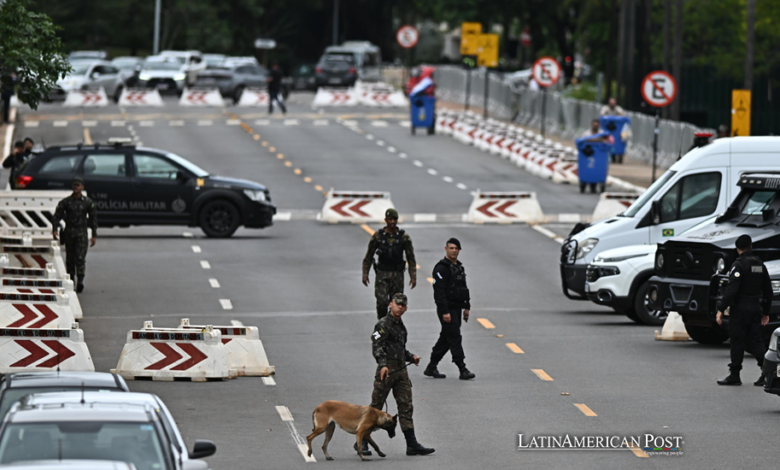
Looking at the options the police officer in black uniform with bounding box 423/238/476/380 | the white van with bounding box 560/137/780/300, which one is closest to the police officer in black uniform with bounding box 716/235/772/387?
the police officer in black uniform with bounding box 423/238/476/380

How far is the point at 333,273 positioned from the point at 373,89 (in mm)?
38088

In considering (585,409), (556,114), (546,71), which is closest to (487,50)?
(556,114)

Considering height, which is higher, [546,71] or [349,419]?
[546,71]

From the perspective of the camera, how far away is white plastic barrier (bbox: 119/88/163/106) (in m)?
55.8

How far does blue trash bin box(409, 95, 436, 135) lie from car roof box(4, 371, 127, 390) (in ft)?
122

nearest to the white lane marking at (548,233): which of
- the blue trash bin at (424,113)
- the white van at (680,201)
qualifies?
the white van at (680,201)

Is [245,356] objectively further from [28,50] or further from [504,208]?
[504,208]

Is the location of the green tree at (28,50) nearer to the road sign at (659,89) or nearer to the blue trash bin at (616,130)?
the road sign at (659,89)

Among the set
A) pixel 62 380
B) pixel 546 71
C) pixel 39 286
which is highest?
pixel 546 71

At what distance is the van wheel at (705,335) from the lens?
18.7 meters

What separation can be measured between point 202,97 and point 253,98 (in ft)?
6.94

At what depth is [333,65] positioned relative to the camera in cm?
6544

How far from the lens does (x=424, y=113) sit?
4744 centimetres

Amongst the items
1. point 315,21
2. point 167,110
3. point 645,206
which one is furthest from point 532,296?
point 315,21
